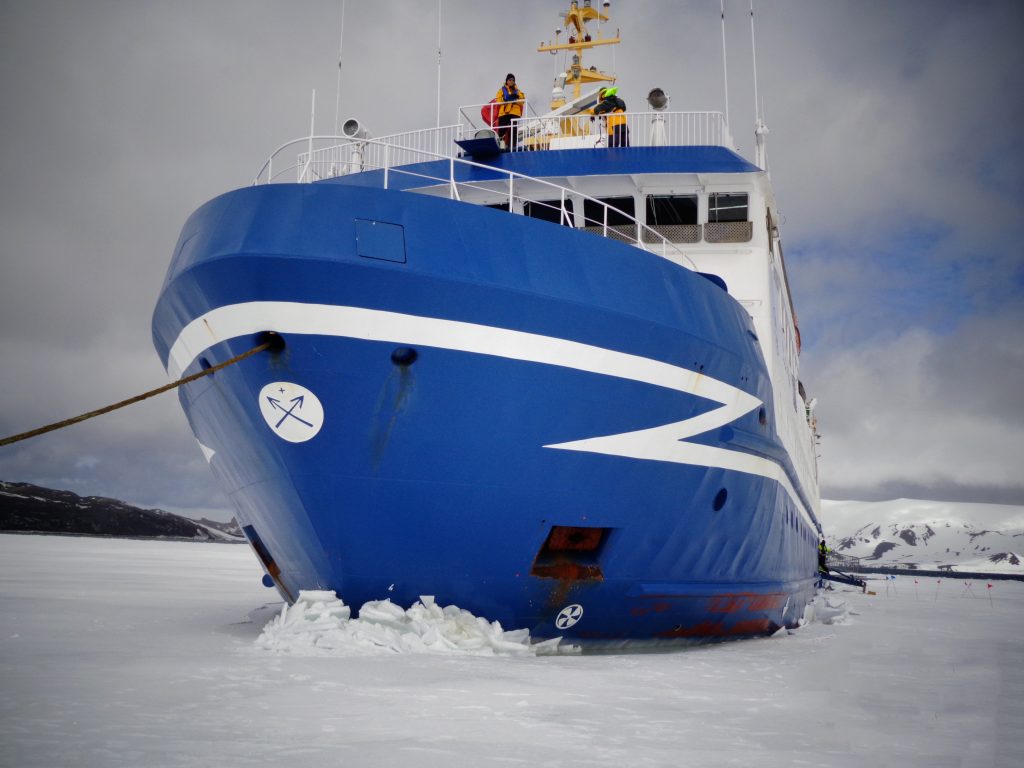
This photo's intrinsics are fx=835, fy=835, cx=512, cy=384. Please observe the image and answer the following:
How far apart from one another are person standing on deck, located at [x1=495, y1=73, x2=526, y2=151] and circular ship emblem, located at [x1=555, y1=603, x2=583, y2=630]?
7636 mm

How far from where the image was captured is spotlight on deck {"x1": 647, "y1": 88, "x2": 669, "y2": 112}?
468 inches

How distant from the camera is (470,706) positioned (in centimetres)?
477

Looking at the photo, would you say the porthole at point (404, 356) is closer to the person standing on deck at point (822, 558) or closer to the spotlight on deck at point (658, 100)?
the spotlight on deck at point (658, 100)

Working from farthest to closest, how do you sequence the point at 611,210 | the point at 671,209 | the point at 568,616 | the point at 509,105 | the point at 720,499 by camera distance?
the point at 509,105 → the point at 671,209 → the point at 611,210 → the point at 720,499 → the point at 568,616

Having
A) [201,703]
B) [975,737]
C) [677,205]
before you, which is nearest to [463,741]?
→ [201,703]

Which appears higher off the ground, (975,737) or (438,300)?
(438,300)

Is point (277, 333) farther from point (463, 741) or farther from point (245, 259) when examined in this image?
point (463, 741)

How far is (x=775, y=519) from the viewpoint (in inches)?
424

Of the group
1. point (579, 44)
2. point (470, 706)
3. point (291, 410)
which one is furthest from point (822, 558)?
point (470, 706)

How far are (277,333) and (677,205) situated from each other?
6.59 meters

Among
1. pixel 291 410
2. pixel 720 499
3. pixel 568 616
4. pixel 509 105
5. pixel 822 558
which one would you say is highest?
pixel 509 105

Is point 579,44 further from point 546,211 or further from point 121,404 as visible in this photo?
point 121,404

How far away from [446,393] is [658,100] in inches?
279

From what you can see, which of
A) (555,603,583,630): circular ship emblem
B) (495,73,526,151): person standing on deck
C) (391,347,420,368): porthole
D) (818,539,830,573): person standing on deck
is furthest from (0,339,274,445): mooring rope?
(818,539,830,573): person standing on deck
